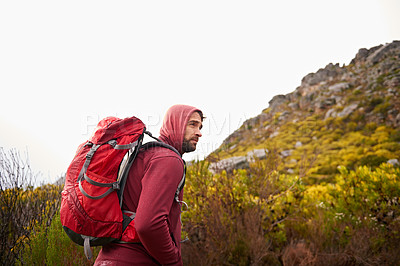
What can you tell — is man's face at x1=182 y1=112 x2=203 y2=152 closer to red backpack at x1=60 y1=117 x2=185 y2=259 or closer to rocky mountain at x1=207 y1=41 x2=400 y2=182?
red backpack at x1=60 y1=117 x2=185 y2=259

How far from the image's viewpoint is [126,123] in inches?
47.0

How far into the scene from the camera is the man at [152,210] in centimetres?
100

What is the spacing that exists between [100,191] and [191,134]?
0.59 m

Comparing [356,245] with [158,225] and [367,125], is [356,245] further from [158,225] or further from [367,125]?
[367,125]

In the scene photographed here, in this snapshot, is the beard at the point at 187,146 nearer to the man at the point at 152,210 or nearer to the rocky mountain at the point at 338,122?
the man at the point at 152,210

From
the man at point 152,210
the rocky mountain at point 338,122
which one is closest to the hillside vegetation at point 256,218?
the man at point 152,210

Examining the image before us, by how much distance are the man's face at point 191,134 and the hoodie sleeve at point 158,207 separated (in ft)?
0.89

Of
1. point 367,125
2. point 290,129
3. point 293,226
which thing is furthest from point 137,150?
point 290,129

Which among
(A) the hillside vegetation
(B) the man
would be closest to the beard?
(B) the man

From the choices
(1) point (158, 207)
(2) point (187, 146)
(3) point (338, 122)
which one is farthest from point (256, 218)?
(3) point (338, 122)

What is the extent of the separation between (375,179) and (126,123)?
518 cm

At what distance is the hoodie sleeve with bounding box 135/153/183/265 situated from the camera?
991 mm

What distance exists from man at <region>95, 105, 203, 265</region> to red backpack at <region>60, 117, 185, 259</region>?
0.18 ft

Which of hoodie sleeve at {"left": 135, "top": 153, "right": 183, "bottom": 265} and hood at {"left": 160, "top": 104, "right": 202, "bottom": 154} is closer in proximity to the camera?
hoodie sleeve at {"left": 135, "top": 153, "right": 183, "bottom": 265}
